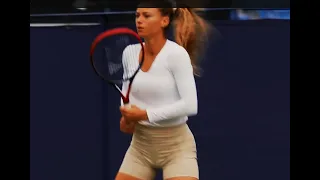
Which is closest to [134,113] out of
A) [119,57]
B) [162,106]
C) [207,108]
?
[162,106]

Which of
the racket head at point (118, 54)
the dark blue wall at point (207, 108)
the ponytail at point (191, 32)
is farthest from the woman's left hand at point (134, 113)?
the ponytail at point (191, 32)

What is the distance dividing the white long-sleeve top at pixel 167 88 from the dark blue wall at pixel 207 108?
9.4 inches

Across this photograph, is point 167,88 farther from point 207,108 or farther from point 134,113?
point 207,108

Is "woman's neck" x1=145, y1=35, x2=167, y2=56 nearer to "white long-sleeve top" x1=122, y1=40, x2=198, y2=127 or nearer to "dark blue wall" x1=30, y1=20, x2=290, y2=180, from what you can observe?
"white long-sleeve top" x1=122, y1=40, x2=198, y2=127

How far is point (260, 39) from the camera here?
15.0 feet

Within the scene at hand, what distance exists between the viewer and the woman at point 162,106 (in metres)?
4.27

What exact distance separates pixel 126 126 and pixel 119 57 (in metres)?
0.36

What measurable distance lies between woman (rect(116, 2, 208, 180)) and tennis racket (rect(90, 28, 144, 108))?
1.3 inches

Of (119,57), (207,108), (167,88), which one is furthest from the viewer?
(207,108)

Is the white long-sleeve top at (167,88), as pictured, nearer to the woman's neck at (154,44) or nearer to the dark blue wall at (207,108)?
the woman's neck at (154,44)

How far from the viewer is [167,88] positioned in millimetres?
4285

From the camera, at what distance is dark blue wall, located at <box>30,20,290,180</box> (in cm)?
456
